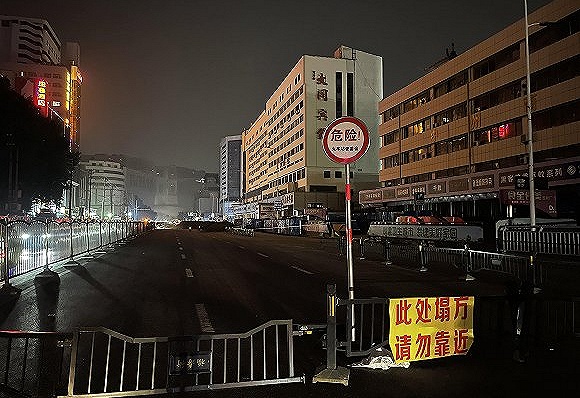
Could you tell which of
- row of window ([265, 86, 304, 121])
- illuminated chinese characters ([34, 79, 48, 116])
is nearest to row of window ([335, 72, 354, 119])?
row of window ([265, 86, 304, 121])

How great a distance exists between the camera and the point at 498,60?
159 ft

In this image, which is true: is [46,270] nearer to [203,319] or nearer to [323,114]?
[203,319]

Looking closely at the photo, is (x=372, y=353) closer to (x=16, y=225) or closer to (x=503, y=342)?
(x=503, y=342)

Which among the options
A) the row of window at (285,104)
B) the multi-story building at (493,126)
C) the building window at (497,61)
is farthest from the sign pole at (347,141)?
the row of window at (285,104)

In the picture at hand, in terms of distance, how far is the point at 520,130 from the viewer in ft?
149

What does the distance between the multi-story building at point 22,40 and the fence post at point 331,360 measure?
152362mm

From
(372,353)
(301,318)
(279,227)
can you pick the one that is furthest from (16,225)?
(279,227)

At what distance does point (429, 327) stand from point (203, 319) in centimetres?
449

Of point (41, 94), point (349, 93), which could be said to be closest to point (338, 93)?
point (349, 93)

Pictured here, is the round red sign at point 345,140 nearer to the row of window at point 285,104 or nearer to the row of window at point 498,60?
the row of window at point 498,60

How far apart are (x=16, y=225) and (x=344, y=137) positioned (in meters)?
10.5

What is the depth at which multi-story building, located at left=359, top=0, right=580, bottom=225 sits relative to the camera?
38750 millimetres

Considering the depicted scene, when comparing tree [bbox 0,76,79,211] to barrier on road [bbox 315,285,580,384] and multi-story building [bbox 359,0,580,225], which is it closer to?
multi-story building [bbox 359,0,580,225]

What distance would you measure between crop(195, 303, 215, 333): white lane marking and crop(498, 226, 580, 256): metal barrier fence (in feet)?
33.9
